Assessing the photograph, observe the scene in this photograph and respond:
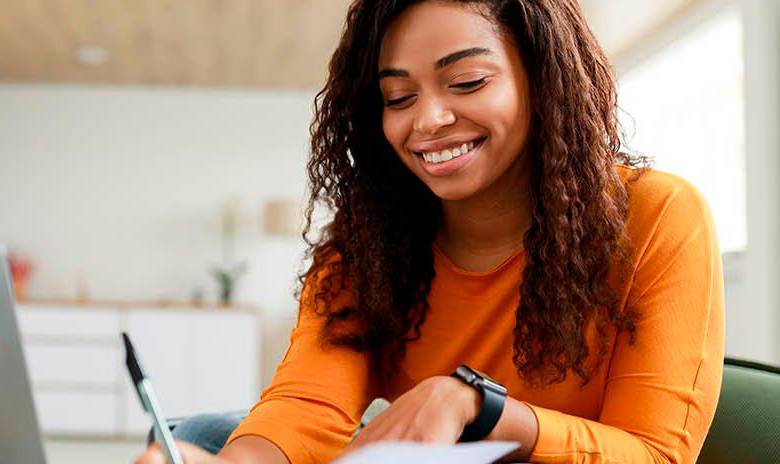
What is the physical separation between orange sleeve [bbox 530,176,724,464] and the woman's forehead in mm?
335

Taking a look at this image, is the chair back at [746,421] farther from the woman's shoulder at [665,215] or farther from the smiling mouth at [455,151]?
the smiling mouth at [455,151]

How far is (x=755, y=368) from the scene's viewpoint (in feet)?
4.51

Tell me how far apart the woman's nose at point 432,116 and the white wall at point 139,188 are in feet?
20.1

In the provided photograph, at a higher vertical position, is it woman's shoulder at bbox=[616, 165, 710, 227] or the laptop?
woman's shoulder at bbox=[616, 165, 710, 227]

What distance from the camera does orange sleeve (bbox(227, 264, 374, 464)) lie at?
46.9 inches

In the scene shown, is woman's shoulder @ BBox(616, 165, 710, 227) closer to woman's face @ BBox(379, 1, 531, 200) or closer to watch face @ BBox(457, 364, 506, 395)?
woman's face @ BBox(379, 1, 531, 200)

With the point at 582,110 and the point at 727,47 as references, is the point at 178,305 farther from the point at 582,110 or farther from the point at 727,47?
the point at 582,110

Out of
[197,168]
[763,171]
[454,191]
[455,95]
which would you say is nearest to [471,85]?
[455,95]

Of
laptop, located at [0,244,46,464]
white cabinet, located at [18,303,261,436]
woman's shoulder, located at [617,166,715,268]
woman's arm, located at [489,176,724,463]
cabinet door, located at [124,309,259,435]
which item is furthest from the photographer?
cabinet door, located at [124,309,259,435]

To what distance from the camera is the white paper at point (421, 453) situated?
67 cm

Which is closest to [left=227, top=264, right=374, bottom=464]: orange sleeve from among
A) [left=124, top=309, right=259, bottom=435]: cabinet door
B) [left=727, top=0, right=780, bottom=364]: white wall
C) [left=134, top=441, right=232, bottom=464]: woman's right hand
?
[left=134, top=441, right=232, bottom=464]: woman's right hand

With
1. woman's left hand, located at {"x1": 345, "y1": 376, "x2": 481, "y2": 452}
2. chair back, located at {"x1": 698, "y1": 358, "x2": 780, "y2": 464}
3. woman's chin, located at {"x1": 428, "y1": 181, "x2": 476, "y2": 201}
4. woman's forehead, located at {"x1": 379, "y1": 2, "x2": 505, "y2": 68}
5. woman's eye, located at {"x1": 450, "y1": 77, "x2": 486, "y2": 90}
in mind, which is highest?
woman's forehead, located at {"x1": 379, "y1": 2, "x2": 505, "y2": 68}

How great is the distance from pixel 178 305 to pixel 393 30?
18.6 ft

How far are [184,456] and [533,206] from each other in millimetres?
596
